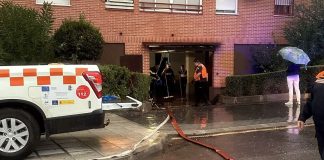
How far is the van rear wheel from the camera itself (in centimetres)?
688

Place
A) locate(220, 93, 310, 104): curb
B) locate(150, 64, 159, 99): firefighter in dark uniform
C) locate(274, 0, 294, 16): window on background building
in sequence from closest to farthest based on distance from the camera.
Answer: locate(220, 93, 310, 104): curb, locate(150, 64, 159, 99): firefighter in dark uniform, locate(274, 0, 294, 16): window on background building

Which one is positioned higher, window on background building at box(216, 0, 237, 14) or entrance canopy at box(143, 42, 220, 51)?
window on background building at box(216, 0, 237, 14)

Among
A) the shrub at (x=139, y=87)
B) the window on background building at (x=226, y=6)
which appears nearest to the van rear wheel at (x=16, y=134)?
the shrub at (x=139, y=87)

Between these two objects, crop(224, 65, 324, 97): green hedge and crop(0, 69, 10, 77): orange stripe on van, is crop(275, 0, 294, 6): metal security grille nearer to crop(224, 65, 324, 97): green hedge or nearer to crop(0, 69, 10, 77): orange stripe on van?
crop(224, 65, 324, 97): green hedge

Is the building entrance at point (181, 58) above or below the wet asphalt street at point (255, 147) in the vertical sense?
above

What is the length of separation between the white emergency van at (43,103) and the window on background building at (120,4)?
354 inches

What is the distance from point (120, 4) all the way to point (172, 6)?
212 centimetres

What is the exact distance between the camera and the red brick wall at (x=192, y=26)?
1578cm

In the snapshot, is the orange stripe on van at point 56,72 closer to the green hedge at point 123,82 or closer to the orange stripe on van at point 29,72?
the orange stripe on van at point 29,72

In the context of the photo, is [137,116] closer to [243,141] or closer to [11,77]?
[243,141]

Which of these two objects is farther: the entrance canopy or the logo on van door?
the entrance canopy

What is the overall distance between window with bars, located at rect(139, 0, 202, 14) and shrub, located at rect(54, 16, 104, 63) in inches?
118

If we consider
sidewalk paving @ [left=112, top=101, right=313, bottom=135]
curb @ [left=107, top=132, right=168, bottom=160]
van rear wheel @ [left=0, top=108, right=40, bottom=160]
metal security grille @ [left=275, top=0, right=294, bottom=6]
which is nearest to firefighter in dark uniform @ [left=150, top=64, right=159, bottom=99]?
sidewalk paving @ [left=112, top=101, right=313, bottom=135]

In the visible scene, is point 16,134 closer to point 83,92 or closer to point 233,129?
point 83,92
